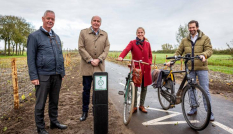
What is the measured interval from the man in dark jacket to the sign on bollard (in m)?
0.91

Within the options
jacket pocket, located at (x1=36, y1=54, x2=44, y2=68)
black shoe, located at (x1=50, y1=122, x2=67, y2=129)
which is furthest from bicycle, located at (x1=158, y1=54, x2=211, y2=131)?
jacket pocket, located at (x1=36, y1=54, x2=44, y2=68)

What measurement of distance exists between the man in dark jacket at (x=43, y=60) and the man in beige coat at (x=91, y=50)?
0.66 m

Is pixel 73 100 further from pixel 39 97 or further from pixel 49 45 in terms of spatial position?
pixel 49 45

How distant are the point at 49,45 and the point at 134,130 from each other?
2417 mm

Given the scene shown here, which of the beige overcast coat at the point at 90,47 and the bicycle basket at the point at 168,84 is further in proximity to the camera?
the bicycle basket at the point at 168,84

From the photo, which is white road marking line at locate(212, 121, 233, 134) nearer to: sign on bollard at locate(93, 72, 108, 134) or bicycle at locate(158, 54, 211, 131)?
bicycle at locate(158, 54, 211, 131)

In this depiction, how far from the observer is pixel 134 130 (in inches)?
141

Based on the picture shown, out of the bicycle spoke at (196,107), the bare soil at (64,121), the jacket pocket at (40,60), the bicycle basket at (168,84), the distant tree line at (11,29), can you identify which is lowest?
the bare soil at (64,121)

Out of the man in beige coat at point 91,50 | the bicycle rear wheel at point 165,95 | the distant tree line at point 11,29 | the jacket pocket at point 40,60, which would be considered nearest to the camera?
the jacket pocket at point 40,60

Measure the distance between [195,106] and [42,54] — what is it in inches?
129

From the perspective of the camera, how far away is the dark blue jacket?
3.07m

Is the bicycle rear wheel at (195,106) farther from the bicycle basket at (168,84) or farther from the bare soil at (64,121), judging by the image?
the bare soil at (64,121)

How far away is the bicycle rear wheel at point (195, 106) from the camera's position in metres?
3.46

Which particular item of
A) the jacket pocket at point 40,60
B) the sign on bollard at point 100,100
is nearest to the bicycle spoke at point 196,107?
the sign on bollard at point 100,100
